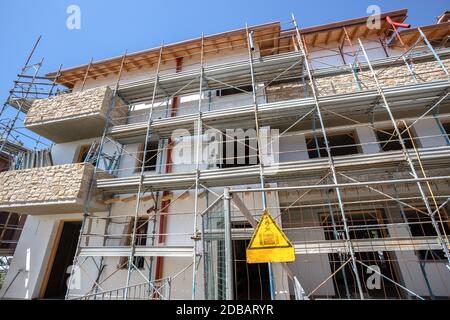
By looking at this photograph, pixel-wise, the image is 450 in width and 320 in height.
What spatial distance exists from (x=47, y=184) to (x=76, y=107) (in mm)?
3348

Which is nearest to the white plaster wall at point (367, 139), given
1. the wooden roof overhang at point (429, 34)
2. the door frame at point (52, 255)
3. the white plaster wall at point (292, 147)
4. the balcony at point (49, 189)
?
the white plaster wall at point (292, 147)

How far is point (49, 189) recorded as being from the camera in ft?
26.0

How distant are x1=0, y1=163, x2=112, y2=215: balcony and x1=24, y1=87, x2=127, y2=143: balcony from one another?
2.20 meters

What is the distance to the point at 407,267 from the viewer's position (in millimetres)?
6910

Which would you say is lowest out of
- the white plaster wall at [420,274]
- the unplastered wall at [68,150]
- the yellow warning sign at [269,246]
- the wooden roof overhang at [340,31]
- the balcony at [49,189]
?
the white plaster wall at [420,274]

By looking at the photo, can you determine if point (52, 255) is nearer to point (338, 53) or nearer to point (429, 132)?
point (429, 132)

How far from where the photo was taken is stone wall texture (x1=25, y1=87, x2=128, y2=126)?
29.9ft

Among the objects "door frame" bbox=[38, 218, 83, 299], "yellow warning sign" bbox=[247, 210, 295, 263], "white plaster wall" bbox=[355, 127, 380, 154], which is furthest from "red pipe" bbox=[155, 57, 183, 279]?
"white plaster wall" bbox=[355, 127, 380, 154]

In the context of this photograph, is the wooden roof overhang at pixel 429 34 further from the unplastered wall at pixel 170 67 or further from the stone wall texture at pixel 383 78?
the unplastered wall at pixel 170 67

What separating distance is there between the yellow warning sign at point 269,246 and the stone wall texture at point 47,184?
7228 millimetres

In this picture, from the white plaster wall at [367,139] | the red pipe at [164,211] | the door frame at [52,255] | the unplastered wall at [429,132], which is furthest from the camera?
the door frame at [52,255]

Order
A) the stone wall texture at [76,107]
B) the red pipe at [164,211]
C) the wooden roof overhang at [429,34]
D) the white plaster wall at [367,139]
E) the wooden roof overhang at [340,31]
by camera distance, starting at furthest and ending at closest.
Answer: the wooden roof overhang at [340,31] < the wooden roof overhang at [429,34] < the stone wall texture at [76,107] < the white plaster wall at [367,139] < the red pipe at [164,211]

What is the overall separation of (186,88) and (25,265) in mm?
9709

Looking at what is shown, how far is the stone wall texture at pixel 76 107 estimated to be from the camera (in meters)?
9.11
